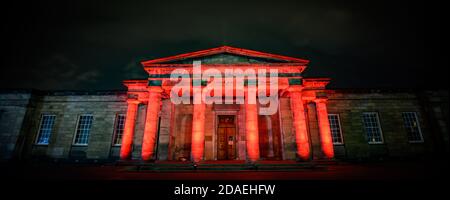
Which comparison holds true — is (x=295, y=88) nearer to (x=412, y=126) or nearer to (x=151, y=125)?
(x=151, y=125)

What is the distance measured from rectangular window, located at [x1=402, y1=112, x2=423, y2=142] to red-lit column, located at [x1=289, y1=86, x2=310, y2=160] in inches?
412

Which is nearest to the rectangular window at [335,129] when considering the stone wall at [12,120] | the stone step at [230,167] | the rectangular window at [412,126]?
the rectangular window at [412,126]

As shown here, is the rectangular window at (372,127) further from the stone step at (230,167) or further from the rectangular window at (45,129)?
the rectangular window at (45,129)

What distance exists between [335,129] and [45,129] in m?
24.4

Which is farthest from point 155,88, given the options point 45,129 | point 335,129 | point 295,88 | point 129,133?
point 335,129

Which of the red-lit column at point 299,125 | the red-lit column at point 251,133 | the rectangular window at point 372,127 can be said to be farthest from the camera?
the rectangular window at point 372,127

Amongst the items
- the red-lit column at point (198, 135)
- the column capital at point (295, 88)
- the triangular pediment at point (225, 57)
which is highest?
the triangular pediment at point (225, 57)

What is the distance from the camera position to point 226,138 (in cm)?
1538

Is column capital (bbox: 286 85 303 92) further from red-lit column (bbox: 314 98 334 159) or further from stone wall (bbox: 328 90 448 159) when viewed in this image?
stone wall (bbox: 328 90 448 159)

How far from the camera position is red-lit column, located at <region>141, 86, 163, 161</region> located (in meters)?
11.5

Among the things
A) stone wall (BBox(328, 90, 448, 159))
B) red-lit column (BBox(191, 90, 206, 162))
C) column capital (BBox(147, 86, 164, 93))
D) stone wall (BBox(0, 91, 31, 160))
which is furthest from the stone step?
stone wall (BBox(0, 91, 31, 160))

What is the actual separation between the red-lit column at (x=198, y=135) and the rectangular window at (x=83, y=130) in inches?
420

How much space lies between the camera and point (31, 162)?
49.9 ft

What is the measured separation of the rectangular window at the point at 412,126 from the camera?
15523mm
